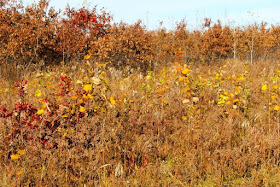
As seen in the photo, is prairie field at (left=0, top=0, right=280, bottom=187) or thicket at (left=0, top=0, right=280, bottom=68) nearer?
prairie field at (left=0, top=0, right=280, bottom=187)

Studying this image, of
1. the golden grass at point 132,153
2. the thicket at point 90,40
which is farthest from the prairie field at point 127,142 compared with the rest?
the thicket at point 90,40

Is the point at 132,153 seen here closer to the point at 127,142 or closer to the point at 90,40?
the point at 127,142

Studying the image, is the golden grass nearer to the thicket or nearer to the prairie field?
the prairie field

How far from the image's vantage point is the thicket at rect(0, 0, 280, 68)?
8133 millimetres

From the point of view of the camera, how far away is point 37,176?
2.42 meters

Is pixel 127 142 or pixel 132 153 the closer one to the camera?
pixel 132 153

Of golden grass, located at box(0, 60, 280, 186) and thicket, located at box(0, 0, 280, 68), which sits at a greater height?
thicket, located at box(0, 0, 280, 68)

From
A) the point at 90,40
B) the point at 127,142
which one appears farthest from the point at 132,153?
the point at 90,40

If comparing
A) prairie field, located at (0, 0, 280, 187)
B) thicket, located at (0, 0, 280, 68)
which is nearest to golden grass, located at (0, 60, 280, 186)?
prairie field, located at (0, 0, 280, 187)

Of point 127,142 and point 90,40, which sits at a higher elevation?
point 90,40

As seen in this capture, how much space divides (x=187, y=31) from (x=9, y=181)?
12.3 metres

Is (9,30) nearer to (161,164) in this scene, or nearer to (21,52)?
(21,52)

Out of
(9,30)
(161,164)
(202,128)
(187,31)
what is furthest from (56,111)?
(187,31)

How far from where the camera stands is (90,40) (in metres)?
9.77
